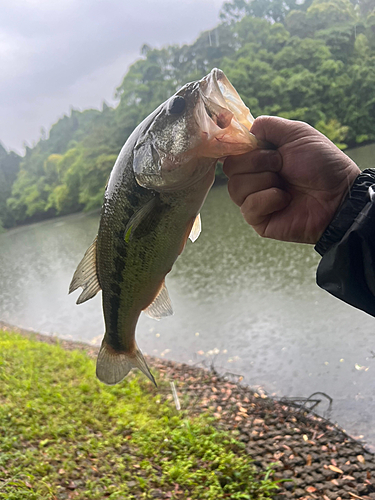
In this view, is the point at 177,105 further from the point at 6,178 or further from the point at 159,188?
the point at 6,178

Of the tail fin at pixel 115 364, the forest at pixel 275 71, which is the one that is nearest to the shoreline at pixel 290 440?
the tail fin at pixel 115 364

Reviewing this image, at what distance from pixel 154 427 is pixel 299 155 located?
140 inches

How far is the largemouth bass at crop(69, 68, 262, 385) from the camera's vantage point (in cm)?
131

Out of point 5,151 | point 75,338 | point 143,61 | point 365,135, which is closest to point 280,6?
point 143,61

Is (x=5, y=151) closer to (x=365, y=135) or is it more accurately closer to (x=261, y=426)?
(x=365, y=135)

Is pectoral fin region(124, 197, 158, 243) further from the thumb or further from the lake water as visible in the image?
the lake water

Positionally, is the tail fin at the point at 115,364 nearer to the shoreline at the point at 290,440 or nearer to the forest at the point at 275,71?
the shoreline at the point at 290,440

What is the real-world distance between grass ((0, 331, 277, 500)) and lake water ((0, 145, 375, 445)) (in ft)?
5.69

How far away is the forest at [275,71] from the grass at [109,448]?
8.51m

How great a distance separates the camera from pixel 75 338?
9.36 m

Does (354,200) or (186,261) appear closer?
(354,200)

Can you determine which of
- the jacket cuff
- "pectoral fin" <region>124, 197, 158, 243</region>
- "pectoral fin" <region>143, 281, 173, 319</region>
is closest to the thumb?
the jacket cuff

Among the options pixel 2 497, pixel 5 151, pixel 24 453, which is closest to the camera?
pixel 2 497

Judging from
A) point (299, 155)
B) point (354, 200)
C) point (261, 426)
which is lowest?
point (261, 426)
